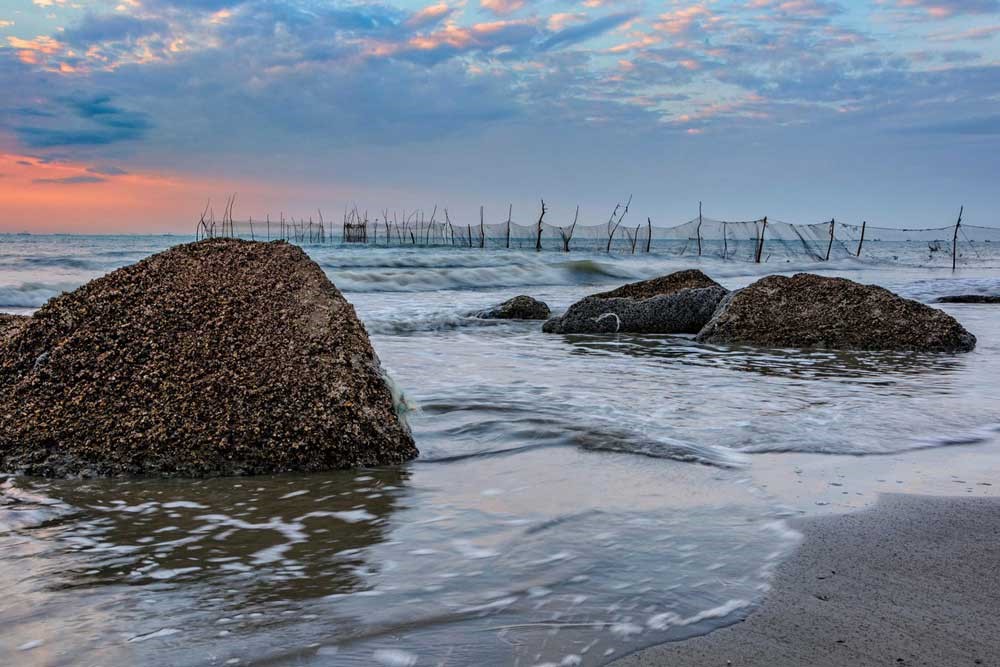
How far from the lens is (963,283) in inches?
790

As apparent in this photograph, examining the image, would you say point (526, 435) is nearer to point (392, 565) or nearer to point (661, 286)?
point (392, 565)

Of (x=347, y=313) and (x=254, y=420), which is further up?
(x=347, y=313)

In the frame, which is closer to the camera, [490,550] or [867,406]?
[490,550]

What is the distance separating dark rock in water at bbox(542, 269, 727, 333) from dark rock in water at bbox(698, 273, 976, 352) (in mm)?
720

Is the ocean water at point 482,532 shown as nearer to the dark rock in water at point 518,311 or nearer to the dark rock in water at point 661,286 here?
the dark rock in water at point 661,286

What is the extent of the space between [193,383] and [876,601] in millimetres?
3013

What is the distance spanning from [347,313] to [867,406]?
134 inches

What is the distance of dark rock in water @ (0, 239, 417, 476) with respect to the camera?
3.70 m

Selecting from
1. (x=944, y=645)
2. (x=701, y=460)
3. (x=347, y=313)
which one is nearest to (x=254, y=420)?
(x=347, y=313)

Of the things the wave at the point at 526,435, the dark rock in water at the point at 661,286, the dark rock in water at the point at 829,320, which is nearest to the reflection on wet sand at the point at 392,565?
the wave at the point at 526,435

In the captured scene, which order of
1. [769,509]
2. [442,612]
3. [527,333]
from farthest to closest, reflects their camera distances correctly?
[527,333], [769,509], [442,612]

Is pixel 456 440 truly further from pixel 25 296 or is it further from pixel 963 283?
pixel 963 283

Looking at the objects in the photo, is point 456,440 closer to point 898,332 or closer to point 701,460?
point 701,460

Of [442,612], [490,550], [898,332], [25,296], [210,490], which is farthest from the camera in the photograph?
[25,296]
